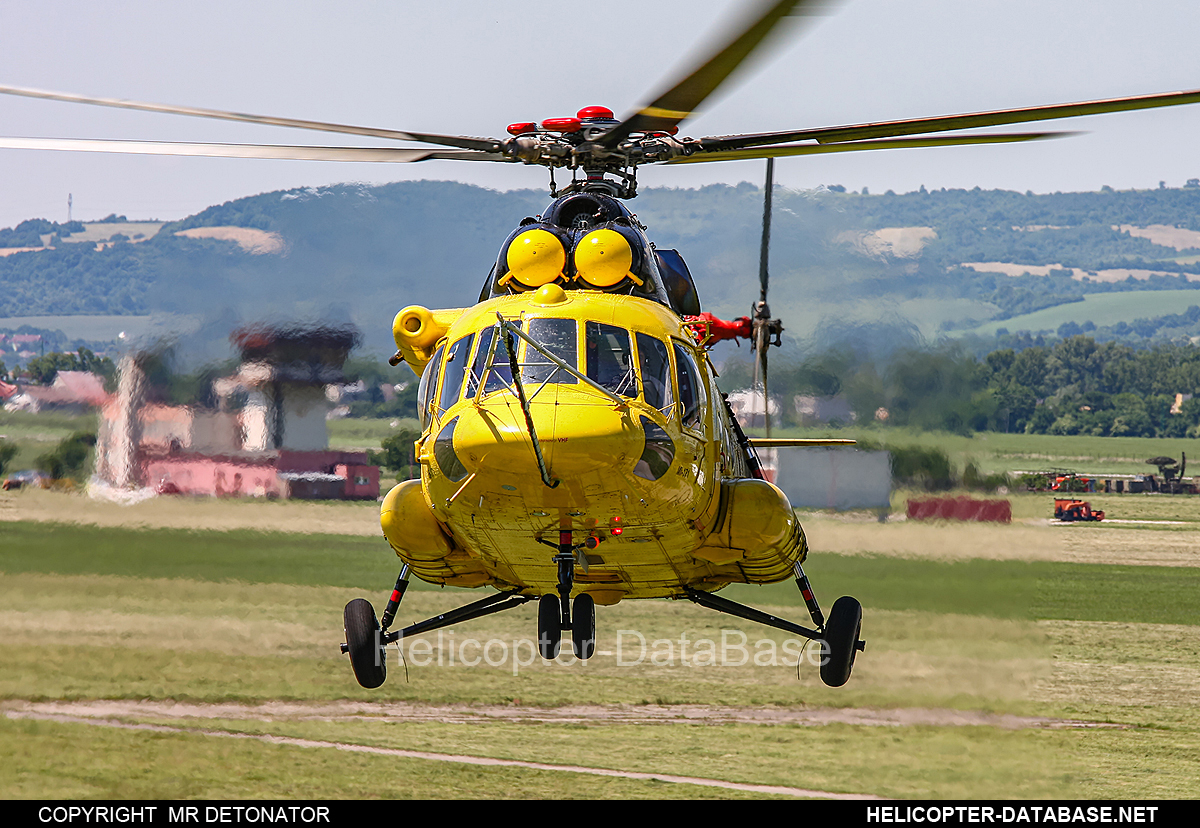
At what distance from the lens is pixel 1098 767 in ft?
51.6

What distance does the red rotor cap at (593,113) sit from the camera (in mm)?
9508

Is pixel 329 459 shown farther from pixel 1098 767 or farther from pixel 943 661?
pixel 1098 767

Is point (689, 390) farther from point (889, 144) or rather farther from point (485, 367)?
point (889, 144)

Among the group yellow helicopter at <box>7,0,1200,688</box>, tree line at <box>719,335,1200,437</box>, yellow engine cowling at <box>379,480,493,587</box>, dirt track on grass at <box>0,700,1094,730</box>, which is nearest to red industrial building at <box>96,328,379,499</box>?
dirt track on grass at <box>0,700,1094,730</box>

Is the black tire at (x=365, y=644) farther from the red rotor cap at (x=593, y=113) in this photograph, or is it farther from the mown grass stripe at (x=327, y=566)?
the mown grass stripe at (x=327, y=566)

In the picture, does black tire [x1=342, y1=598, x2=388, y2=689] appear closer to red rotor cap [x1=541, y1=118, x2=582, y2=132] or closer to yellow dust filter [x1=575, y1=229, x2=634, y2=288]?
yellow dust filter [x1=575, y1=229, x2=634, y2=288]

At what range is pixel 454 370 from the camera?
8.38 metres

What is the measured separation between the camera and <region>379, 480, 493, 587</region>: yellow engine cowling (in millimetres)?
9422

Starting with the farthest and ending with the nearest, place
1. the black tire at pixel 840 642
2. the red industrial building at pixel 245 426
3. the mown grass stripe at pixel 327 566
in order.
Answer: the red industrial building at pixel 245 426 → the mown grass stripe at pixel 327 566 → the black tire at pixel 840 642

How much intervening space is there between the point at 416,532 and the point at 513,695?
389 inches

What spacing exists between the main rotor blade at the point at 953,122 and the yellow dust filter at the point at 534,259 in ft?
5.01

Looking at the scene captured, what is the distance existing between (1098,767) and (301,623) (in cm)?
1105

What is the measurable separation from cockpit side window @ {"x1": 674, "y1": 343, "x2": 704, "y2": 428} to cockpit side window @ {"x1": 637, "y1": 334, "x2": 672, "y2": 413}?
16cm

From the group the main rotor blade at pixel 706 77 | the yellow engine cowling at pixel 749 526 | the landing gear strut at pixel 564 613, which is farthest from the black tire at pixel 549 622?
the main rotor blade at pixel 706 77
